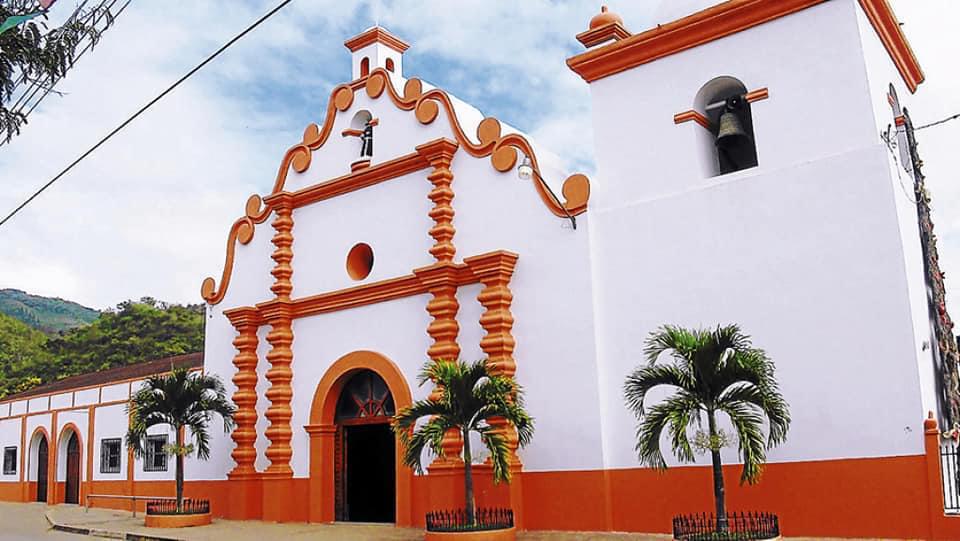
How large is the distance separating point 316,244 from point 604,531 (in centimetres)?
765

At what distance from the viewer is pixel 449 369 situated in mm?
12258

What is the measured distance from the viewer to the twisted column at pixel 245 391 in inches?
668

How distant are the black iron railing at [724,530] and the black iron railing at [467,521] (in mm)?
2412

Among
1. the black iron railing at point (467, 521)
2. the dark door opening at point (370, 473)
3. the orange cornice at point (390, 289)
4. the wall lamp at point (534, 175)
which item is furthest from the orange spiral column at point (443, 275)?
the dark door opening at point (370, 473)

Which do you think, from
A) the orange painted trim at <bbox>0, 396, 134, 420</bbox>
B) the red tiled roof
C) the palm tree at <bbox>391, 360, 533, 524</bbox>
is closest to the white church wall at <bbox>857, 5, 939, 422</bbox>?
the palm tree at <bbox>391, 360, 533, 524</bbox>

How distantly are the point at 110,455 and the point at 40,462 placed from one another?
5.04 meters

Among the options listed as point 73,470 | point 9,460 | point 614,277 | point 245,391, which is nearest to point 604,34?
point 614,277

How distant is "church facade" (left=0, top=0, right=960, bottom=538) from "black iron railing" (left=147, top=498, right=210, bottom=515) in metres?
0.60

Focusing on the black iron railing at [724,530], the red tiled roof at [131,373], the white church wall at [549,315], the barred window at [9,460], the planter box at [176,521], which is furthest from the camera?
the barred window at [9,460]

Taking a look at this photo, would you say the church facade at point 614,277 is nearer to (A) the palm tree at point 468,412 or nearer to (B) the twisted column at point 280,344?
(B) the twisted column at point 280,344

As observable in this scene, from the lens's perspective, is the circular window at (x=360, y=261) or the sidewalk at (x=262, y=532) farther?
the circular window at (x=360, y=261)

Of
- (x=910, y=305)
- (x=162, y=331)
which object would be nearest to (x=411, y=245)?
(x=910, y=305)

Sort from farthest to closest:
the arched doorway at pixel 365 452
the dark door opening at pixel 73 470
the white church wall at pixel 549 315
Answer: the dark door opening at pixel 73 470 → the arched doorway at pixel 365 452 → the white church wall at pixel 549 315

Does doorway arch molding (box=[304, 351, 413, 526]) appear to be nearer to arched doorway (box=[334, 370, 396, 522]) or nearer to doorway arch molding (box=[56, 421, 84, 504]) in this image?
arched doorway (box=[334, 370, 396, 522])
